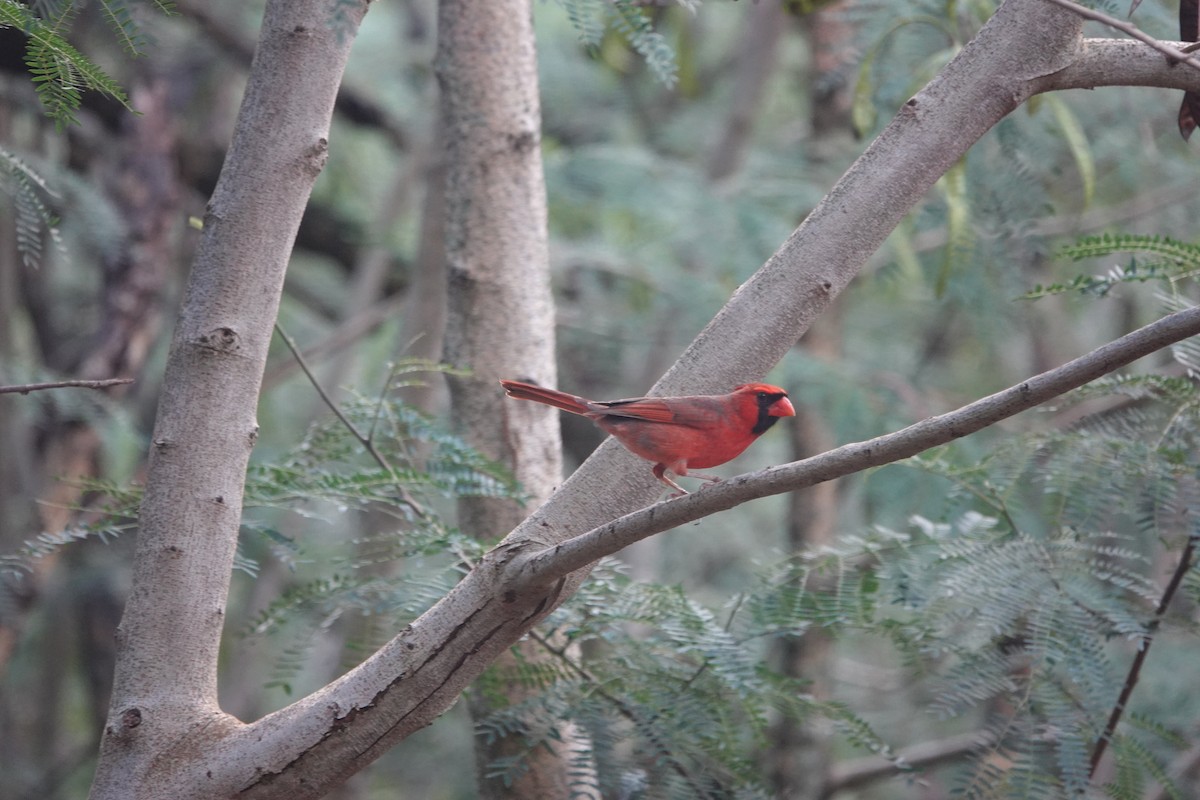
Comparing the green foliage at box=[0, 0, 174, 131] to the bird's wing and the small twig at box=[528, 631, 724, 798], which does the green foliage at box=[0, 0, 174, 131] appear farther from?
the small twig at box=[528, 631, 724, 798]

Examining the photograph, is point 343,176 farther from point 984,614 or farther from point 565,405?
point 984,614

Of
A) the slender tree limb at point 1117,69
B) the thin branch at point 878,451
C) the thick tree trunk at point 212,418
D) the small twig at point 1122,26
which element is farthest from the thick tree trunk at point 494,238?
the small twig at point 1122,26

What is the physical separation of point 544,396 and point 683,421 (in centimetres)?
48

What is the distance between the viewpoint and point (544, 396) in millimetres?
3047

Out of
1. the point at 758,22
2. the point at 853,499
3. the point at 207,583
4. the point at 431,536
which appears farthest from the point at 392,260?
the point at 207,583

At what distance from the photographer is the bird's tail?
9.77 ft

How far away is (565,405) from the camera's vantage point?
10.2 ft

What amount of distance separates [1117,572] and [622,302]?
5.56 metres

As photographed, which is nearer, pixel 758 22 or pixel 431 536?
pixel 431 536

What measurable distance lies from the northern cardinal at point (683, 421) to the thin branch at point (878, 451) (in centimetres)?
48

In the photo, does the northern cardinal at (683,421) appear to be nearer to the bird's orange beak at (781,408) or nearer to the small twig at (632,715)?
the bird's orange beak at (781,408)

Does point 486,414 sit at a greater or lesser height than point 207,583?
greater

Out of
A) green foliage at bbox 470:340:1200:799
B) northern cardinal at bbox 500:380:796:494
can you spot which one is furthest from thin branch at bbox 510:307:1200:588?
green foliage at bbox 470:340:1200:799

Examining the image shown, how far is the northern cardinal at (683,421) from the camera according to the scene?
8.97 ft
